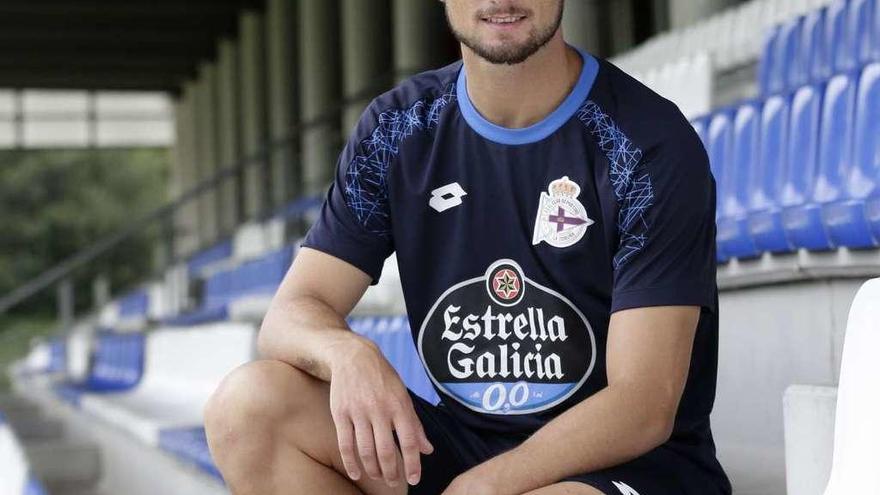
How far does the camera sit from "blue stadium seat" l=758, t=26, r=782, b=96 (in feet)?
13.3

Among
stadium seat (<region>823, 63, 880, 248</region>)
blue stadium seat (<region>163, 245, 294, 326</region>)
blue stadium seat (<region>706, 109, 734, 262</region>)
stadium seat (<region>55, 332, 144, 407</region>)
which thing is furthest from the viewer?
stadium seat (<region>55, 332, 144, 407</region>)

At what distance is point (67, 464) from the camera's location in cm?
590

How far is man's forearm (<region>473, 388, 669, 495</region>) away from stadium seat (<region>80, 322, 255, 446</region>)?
8.44 ft

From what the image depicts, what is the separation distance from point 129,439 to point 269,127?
36.6ft

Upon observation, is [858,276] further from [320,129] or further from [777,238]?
[320,129]

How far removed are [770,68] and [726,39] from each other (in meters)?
0.97

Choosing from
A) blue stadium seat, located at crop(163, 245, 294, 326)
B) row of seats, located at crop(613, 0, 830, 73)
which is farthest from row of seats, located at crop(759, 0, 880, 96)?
blue stadium seat, located at crop(163, 245, 294, 326)

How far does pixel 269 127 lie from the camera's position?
15.9 m

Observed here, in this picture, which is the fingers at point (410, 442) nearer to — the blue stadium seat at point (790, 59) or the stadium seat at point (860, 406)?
the stadium seat at point (860, 406)

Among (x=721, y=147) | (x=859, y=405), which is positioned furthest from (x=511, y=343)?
(x=721, y=147)

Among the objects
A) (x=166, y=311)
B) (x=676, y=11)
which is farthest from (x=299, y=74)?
(x=676, y=11)

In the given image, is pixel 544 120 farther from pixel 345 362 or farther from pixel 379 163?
pixel 345 362

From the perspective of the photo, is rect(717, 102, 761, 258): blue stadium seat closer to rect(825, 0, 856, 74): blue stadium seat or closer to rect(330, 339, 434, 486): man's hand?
rect(825, 0, 856, 74): blue stadium seat

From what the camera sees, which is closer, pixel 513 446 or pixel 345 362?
pixel 345 362
